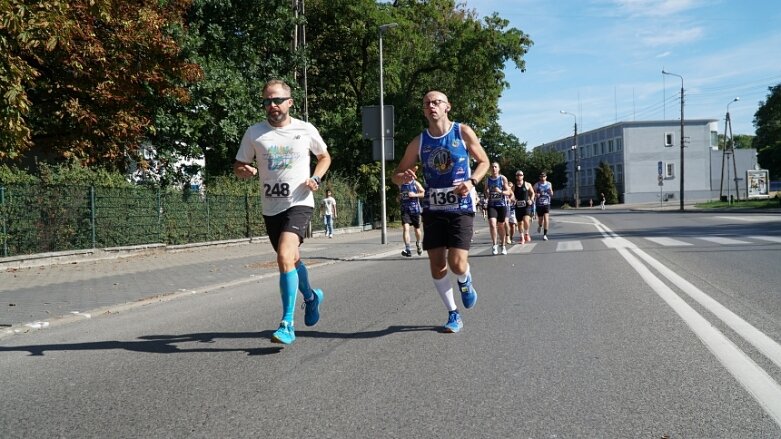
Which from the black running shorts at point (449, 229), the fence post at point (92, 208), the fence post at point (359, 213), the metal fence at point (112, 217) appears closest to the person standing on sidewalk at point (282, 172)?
the black running shorts at point (449, 229)

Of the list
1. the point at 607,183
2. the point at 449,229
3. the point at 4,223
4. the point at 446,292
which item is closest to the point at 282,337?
the point at 446,292

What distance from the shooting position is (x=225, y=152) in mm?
20078

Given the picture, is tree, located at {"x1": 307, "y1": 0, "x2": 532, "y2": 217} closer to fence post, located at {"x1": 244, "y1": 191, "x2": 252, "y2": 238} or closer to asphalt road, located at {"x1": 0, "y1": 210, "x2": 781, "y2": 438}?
fence post, located at {"x1": 244, "y1": 191, "x2": 252, "y2": 238}

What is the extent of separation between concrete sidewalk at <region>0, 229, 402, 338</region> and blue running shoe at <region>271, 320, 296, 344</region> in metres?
2.84

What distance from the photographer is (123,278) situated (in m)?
10.8

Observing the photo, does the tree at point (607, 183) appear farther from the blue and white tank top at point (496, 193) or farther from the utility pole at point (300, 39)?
the blue and white tank top at point (496, 193)

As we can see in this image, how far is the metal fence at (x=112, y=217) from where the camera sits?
1230 cm

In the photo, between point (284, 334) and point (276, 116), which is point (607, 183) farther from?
point (284, 334)

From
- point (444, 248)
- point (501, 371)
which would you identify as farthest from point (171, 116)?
point (501, 371)

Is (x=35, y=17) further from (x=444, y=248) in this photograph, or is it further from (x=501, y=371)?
(x=501, y=371)

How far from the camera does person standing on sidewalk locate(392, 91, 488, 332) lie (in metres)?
5.48

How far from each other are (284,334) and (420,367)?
3.91 feet

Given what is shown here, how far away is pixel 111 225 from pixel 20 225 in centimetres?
249

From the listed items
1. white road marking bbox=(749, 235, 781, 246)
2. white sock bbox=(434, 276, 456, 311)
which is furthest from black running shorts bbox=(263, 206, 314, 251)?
white road marking bbox=(749, 235, 781, 246)
